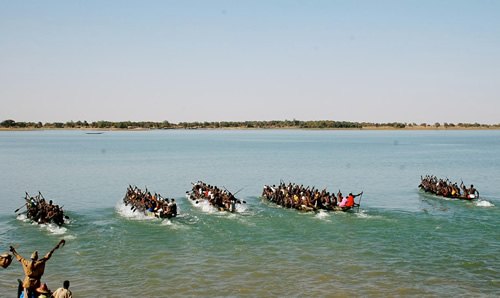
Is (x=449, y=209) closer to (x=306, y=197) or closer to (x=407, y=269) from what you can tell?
(x=306, y=197)

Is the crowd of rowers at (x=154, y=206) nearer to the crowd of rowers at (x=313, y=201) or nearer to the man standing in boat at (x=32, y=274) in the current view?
the crowd of rowers at (x=313, y=201)

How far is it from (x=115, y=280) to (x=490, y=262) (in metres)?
18.3

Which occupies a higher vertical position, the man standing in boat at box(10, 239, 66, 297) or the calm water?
the man standing in boat at box(10, 239, 66, 297)

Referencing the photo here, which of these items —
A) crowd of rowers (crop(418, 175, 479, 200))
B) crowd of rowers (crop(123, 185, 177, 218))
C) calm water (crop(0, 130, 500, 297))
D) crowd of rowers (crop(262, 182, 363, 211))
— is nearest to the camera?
calm water (crop(0, 130, 500, 297))

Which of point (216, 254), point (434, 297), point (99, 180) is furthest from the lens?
point (99, 180)

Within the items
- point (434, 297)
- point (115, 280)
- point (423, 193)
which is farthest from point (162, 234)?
point (423, 193)

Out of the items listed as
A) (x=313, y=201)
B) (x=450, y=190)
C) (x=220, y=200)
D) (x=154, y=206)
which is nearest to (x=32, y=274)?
(x=154, y=206)

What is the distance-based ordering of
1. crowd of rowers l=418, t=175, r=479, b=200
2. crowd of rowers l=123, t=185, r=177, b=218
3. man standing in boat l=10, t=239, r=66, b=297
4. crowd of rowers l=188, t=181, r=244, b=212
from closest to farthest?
man standing in boat l=10, t=239, r=66, b=297, crowd of rowers l=123, t=185, r=177, b=218, crowd of rowers l=188, t=181, r=244, b=212, crowd of rowers l=418, t=175, r=479, b=200

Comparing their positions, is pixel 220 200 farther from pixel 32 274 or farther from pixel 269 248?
pixel 32 274

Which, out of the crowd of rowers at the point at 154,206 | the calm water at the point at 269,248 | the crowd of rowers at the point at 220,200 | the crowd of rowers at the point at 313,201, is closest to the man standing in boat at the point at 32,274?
the calm water at the point at 269,248

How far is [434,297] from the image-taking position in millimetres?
20203

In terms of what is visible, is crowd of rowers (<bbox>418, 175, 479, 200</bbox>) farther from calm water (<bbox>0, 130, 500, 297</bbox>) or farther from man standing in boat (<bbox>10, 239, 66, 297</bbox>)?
man standing in boat (<bbox>10, 239, 66, 297</bbox>)

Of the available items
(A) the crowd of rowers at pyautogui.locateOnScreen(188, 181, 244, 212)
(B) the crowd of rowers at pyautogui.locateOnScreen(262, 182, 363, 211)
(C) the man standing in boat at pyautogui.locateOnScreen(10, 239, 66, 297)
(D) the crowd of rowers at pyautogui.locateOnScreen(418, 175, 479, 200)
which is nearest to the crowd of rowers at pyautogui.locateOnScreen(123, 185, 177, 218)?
(A) the crowd of rowers at pyautogui.locateOnScreen(188, 181, 244, 212)

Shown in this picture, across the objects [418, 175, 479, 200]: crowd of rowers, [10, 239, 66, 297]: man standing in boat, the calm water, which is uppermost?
[10, 239, 66, 297]: man standing in boat
